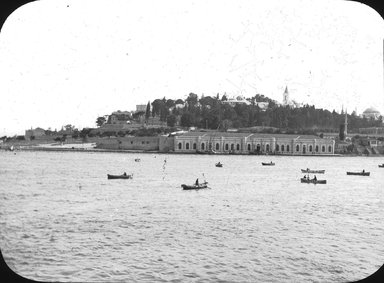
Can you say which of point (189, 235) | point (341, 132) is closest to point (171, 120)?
point (341, 132)

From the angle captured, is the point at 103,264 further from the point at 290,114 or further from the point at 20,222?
the point at 290,114

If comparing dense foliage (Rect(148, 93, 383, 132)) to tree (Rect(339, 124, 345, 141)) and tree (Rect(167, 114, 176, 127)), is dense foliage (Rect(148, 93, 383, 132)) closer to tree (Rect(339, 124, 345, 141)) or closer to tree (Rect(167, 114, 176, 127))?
tree (Rect(167, 114, 176, 127))

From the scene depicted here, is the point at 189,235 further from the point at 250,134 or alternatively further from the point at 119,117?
the point at 119,117

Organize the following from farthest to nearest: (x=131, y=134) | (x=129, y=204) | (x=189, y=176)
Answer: (x=131, y=134) → (x=189, y=176) → (x=129, y=204)

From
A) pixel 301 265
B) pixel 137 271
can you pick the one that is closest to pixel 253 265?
pixel 301 265

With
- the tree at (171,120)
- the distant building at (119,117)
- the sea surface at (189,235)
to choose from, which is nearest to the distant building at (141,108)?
the distant building at (119,117)

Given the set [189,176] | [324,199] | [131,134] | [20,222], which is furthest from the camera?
[131,134]

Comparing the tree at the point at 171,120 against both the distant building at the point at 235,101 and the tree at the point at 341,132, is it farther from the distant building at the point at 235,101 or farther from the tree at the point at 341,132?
the tree at the point at 341,132
